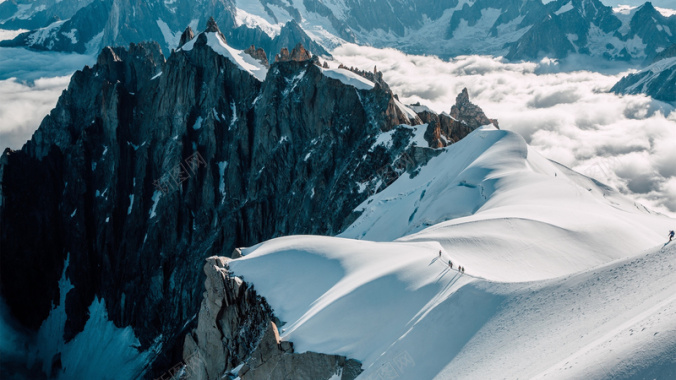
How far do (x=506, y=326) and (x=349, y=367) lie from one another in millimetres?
10063

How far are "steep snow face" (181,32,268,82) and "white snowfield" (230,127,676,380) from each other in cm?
8423

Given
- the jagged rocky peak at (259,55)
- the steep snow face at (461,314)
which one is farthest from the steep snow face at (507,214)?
the jagged rocky peak at (259,55)

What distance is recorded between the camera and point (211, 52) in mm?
135625

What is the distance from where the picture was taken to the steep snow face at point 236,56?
438 feet

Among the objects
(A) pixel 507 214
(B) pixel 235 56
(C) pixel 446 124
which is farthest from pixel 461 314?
(B) pixel 235 56

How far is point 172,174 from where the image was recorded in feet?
447

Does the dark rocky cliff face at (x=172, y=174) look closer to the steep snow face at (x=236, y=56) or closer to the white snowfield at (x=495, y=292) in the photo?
the steep snow face at (x=236, y=56)

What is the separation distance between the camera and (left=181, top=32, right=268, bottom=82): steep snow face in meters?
134

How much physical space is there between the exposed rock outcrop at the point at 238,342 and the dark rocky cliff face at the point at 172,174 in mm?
42577

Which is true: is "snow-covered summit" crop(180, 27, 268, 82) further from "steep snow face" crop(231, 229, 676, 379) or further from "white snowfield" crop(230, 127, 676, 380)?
"steep snow face" crop(231, 229, 676, 379)

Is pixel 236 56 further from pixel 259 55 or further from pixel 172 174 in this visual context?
pixel 172 174

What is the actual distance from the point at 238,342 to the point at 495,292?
71.9 ft

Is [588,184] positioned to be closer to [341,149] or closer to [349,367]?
[341,149]

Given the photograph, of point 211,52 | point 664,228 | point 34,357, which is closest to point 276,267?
point 664,228
